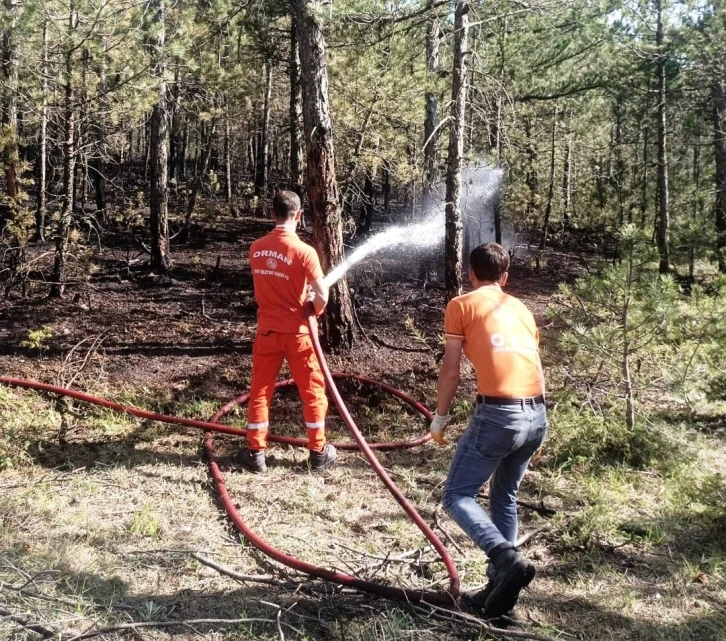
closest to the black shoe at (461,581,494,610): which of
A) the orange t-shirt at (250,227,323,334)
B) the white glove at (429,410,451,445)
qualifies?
the white glove at (429,410,451,445)

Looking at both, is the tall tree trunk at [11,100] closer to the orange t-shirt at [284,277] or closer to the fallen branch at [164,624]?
the orange t-shirt at [284,277]

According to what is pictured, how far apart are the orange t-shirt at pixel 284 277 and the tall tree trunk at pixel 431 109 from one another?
93.3 inches

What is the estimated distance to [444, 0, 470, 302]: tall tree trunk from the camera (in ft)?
19.9

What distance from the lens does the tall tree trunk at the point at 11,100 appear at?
7629mm

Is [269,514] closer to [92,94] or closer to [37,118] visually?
[92,94]

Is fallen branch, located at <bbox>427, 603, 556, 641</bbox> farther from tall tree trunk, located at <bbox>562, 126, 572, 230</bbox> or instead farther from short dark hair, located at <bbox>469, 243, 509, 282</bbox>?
tall tree trunk, located at <bbox>562, 126, 572, 230</bbox>

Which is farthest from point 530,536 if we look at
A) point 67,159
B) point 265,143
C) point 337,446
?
point 265,143

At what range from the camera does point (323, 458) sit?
4551 millimetres

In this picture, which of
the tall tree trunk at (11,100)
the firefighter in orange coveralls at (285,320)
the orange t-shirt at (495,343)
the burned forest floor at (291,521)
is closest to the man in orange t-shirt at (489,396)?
the orange t-shirt at (495,343)

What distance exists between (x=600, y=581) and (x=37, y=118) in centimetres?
950

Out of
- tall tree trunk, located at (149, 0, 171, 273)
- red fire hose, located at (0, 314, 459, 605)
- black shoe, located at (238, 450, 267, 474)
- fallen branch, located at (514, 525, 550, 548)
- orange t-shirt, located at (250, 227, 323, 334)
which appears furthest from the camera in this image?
A: tall tree trunk, located at (149, 0, 171, 273)

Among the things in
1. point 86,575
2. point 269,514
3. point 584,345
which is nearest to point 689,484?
point 584,345

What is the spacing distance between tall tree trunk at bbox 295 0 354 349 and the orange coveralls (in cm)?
174

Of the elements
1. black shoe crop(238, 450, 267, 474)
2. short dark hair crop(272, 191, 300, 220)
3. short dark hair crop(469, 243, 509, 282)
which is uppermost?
short dark hair crop(272, 191, 300, 220)
